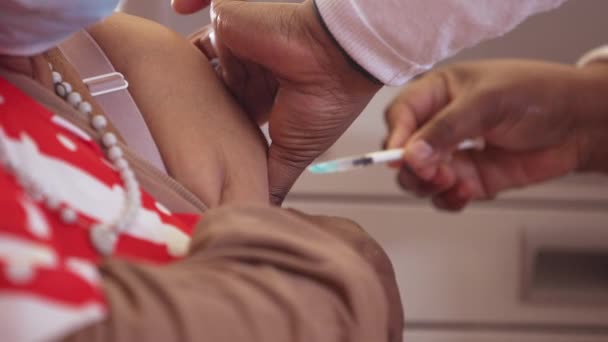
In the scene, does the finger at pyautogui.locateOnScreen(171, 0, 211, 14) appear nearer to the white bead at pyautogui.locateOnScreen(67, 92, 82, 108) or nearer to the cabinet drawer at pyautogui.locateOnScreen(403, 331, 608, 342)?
the white bead at pyautogui.locateOnScreen(67, 92, 82, 108)

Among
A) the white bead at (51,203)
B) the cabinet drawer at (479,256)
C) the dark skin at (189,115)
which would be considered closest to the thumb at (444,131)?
the dark skin at (189,115)

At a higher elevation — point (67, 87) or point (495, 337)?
point (67, 87)

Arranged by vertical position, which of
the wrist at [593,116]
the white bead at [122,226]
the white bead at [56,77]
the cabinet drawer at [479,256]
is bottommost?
the cabinet drawer at [479,256]

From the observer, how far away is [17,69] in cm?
34

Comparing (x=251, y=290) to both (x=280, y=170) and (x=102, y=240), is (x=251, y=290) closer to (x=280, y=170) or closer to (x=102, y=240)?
(x=102, y=240)

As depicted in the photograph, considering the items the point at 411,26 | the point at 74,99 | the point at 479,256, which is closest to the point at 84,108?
the point at 74,99

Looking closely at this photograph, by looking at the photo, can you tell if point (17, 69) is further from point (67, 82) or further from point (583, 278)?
point (583, 278)

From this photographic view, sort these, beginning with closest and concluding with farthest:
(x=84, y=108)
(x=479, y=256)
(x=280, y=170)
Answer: (x=84, y=108) → (x=280, y=170) → (x=479, y=256)

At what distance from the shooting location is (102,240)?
0.28 m

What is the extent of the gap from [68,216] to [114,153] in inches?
3.2

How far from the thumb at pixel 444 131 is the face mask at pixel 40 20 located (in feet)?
0.59

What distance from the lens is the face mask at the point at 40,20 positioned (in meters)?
0.30

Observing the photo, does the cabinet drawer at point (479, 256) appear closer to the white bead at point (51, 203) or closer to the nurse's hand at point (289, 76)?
the nurse's hand at point (289, 76)

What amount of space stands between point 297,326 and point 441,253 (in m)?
0.70
